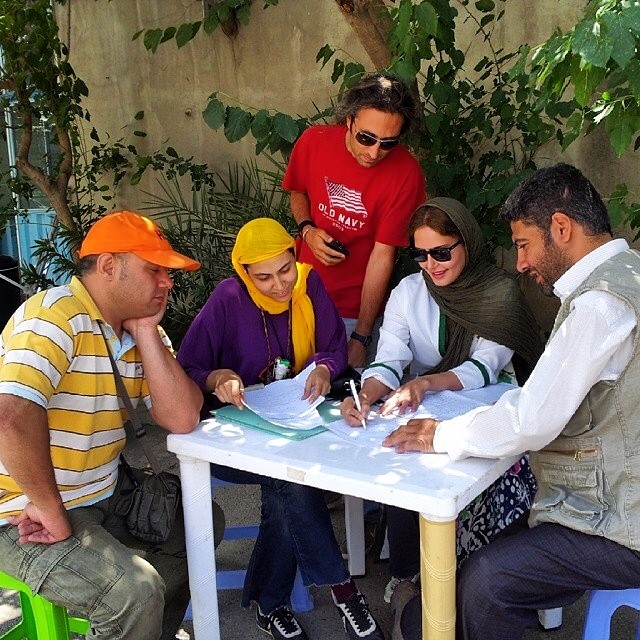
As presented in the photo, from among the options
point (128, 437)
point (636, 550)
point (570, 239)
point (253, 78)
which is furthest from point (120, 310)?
point (253, 78)

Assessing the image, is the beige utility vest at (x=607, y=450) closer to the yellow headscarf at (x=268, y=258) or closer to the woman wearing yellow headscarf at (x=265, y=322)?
the woman wearing yellow headscarf at (x=265, y=322)

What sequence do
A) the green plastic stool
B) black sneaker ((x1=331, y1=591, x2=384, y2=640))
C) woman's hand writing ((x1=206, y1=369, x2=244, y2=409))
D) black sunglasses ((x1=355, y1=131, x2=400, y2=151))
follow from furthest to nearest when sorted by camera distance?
black sunglasses ((x1=355, y1=131, x2=400, y2=151)) < black sneaker ((x1=331, y1=591, x2=384, y2=640)) < woman's hand writing ((x1=206, y1=369, x2=244, y2=409)) < the green plastic stool

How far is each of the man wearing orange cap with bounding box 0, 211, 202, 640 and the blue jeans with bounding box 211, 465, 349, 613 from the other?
1.03 ft

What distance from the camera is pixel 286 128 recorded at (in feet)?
12.2

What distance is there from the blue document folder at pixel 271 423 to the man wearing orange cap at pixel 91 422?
106 mm

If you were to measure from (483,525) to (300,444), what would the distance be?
0.78 metres

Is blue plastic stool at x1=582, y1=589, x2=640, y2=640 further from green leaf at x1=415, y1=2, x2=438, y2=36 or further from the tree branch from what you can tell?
the tree branch

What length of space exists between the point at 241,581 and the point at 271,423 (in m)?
1.05

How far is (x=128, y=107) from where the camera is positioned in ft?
21.3

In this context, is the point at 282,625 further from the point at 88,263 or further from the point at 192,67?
the point at 192,67

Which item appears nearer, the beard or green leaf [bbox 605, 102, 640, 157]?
the beard

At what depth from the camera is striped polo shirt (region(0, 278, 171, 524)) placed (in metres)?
1.88

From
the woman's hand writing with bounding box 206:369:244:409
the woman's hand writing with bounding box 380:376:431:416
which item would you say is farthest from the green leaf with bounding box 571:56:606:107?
the woman's hand writing with bounding box 206:369:244:409

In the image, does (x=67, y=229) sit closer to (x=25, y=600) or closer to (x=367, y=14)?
(x=367, y=14)
